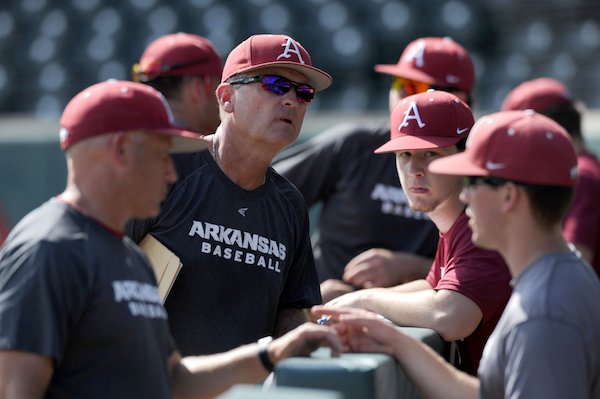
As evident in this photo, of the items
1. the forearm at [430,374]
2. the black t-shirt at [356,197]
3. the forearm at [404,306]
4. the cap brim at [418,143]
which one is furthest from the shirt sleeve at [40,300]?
the black t-shirt at [356,197]

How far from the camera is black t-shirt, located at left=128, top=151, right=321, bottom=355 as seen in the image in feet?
11.8

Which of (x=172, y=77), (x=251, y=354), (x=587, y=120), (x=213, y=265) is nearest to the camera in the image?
(x=251, y=354)

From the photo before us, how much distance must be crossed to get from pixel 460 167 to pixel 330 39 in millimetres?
7707

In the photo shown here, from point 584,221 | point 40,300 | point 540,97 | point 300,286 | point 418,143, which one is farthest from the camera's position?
point 540,97

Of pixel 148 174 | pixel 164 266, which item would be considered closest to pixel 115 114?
pixel 148 174

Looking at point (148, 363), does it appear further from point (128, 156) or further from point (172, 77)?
point (172, 77)

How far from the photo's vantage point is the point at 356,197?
5016 mm

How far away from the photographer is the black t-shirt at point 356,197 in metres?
4.93

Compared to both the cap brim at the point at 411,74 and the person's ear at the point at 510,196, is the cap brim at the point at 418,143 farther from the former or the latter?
the cap brim at the point at 411,74

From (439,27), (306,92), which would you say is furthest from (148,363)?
(439,27)

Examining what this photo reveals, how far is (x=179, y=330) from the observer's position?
3625mm

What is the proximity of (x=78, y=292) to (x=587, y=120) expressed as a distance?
6.51 meters

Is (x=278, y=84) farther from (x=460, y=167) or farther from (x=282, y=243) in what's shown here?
(x=460, y=167)

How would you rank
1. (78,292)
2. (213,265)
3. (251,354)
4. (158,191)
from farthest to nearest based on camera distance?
(213,265) < (251,354) < (158,191) < (78,292)
